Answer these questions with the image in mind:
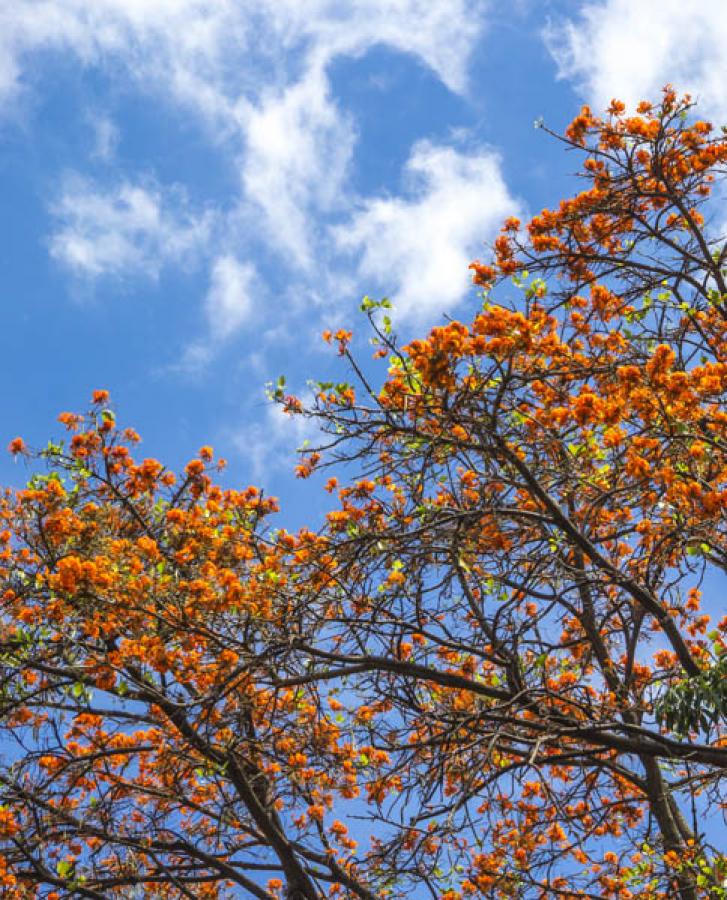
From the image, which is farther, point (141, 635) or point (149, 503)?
point (149, 503)

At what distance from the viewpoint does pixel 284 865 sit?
739cm

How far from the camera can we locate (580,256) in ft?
26.6

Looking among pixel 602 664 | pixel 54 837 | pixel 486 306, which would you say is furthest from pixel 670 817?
pixel 54 837

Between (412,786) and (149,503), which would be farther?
(149,503)

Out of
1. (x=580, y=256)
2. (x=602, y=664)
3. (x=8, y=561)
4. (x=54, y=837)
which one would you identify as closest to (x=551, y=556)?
(x=602, y=664)

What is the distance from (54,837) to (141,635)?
2.39 m

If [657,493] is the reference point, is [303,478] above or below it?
above

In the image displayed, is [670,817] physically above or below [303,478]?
below

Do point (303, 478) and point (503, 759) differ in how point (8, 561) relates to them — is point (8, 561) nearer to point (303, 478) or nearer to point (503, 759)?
point (303, 478)

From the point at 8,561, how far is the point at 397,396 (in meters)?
5.74

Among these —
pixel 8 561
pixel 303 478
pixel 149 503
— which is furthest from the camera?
pixel 8 561

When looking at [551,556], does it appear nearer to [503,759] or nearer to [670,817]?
[503,759]

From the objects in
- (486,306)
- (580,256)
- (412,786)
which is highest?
(580,256)

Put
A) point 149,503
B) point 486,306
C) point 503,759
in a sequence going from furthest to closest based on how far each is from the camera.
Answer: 1. point 149,503
2. point 503,759
3. point 486,306
